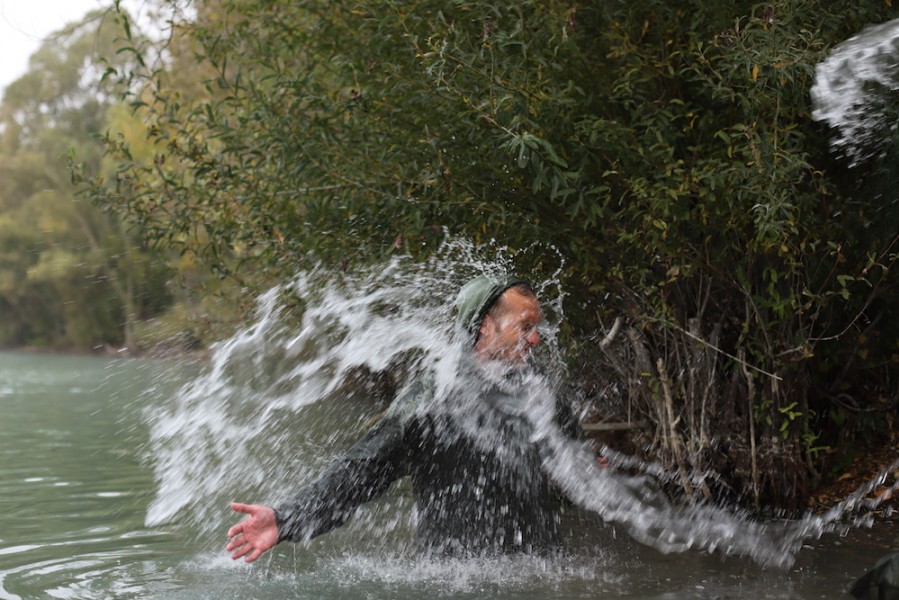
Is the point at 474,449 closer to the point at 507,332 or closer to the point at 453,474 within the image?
the point at 453,474

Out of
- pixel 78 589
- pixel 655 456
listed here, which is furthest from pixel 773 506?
pixel 78 589

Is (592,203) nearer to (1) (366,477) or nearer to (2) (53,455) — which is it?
(1) (366,477)

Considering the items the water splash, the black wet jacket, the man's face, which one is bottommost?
the black wet jacket

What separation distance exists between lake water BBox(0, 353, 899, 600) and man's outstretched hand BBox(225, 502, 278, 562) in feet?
3.10

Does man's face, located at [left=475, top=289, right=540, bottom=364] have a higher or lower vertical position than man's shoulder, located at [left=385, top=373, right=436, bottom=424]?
higher

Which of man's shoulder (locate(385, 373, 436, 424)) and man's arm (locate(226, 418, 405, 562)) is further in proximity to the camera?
man's shoulder (locate(385, 373, 436, 424))

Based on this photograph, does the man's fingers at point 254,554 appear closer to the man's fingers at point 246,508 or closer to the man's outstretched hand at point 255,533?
the man's outstretched hand at point 255,533

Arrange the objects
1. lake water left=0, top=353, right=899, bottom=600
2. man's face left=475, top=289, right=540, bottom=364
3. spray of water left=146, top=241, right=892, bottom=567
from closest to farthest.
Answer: man's face left=475, top=289, right=540, bottom=364 → spray of water left=146, top=241, right=892, bottom=567 → lake water left=0, top=353, right=899, bottom=600

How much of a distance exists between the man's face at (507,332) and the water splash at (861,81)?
220 cm

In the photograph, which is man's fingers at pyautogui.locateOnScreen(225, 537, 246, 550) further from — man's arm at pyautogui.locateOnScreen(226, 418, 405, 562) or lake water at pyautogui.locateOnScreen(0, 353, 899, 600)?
lake water at pyautogui.locateOnScreen(0, 353, 899, 600)

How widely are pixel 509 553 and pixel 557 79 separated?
376 cm

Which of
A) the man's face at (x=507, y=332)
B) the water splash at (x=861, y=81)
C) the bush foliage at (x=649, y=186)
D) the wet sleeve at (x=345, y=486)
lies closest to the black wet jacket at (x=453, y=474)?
the wet sleeve at (x=345, y=486)

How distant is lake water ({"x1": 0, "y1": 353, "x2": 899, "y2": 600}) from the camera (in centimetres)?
579

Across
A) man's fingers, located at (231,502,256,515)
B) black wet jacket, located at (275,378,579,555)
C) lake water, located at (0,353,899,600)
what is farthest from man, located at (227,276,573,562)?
man's fingers, located at (231,502,256,515)
